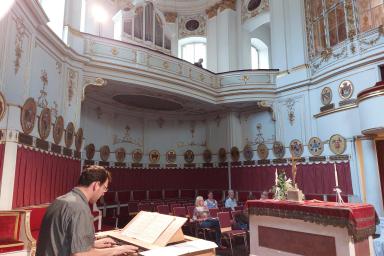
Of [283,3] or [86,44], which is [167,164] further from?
[283,3]

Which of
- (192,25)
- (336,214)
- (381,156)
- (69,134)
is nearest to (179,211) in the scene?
(69,134)

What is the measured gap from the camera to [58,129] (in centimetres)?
830

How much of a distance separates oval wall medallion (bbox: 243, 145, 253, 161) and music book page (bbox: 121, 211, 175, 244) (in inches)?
446

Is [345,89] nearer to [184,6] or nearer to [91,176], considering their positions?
[184,6]

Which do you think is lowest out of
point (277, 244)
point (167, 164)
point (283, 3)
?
point (277, 244)

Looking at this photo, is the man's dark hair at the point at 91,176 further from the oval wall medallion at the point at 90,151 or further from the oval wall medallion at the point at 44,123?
the oval wall medallion at the point at 90,151

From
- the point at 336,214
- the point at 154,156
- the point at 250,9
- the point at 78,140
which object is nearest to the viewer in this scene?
the point at 336,214

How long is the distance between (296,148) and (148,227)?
10.5 meters

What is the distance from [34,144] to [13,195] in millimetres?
1276

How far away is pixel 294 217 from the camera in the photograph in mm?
5613

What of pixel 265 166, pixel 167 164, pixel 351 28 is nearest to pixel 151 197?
pixel 167 164

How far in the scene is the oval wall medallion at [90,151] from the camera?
12055 millimetres

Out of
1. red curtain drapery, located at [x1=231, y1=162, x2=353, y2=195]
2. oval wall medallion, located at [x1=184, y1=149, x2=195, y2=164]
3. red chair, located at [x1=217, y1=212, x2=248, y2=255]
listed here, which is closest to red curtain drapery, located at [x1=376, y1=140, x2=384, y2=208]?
red curtain drapery, located at [x1=231, y1=162, x2=353, y2=195]

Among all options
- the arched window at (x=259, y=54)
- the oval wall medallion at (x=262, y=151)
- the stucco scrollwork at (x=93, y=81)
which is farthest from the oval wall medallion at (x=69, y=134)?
the arched window at (x=259, y=54)
